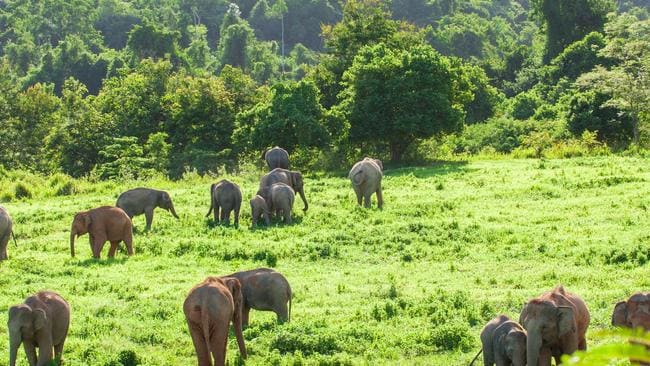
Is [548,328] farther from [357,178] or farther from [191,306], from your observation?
[357,178]

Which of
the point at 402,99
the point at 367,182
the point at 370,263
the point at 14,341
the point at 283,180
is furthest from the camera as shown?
the point at 402,99

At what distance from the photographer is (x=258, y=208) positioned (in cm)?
2288

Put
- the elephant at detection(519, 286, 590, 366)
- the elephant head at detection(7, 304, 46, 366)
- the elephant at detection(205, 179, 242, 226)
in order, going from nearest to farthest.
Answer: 1. the elephant at detection(519, 286, 590, 366)
2. the elephant head at detection(7, 304, 46, 366)
3. the elephant at detection(205, 179, 242, 226)

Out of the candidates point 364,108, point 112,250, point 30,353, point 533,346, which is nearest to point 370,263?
point 112,250

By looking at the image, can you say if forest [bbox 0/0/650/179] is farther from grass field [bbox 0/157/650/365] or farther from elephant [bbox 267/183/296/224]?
elephant [bbox 267/183/296/224]

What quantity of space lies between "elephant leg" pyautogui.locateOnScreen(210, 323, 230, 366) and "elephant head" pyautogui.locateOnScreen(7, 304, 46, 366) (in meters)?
1.87

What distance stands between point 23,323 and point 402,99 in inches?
1070

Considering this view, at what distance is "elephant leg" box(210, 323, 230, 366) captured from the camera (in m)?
10.1

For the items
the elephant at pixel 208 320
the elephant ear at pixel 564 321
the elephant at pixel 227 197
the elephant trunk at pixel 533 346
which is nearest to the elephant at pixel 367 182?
the elephant at pixel 227 197

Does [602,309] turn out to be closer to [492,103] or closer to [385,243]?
[385,243]

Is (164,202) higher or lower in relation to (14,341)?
higher

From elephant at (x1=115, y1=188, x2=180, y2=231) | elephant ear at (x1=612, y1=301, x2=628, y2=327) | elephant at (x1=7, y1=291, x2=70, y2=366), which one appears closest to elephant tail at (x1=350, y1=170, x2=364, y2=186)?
elephant at (x1=115, y1=188, x2=180, y2=231)

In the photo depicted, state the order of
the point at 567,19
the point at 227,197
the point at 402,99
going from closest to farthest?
the point at 227,197
the point at 402,99
the point at 567,19

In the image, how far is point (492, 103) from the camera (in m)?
55.5
